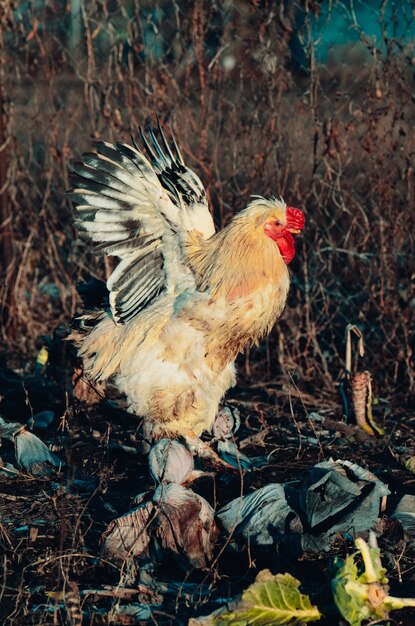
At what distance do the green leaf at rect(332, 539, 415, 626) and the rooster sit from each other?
150cm

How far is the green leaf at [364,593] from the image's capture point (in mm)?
2350

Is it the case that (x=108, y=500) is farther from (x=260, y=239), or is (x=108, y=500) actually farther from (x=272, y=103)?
(x=272, y=103)

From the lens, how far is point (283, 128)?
16.9 ft

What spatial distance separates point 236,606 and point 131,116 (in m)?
3.64

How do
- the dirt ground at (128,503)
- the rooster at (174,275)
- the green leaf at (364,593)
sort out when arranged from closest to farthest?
the green leaf at (364,593) < the dirt ground at (128,503) < the rooster at (174,275)

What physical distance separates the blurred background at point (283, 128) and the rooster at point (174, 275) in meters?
1.12

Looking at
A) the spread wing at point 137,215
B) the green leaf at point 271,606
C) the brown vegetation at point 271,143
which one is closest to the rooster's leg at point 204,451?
the brown vegetation at point 271,143

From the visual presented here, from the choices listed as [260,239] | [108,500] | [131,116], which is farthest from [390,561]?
[131,116]

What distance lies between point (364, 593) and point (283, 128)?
3.41m

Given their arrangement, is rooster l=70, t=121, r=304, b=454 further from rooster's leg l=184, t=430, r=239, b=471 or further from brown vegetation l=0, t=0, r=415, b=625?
brown vegetation l=0, t=0, r=415, b=625

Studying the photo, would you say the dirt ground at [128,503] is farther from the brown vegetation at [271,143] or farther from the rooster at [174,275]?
the rooster at [174,275]

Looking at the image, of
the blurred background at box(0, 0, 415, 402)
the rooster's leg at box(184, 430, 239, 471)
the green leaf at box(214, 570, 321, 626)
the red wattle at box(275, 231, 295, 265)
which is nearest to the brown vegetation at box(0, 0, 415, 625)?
the blurred background at box(0, 0, 415, 402)

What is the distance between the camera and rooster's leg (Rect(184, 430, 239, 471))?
3.88 m

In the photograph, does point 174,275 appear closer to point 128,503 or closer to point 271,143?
point 128,503
